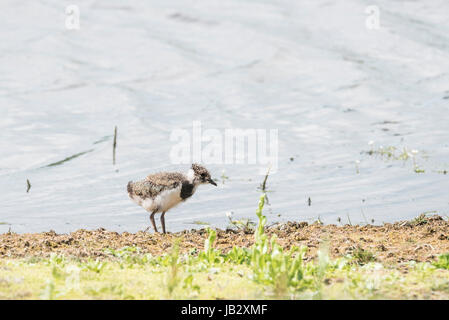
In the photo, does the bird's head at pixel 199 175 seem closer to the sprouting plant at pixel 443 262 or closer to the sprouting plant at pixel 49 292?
the sprouting plant at pixel 443 262

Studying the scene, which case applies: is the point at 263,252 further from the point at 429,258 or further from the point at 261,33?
the point at 261,33

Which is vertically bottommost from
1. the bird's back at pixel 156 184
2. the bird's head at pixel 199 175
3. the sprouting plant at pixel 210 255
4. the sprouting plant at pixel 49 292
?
the sprouting plant at pixel 49 292

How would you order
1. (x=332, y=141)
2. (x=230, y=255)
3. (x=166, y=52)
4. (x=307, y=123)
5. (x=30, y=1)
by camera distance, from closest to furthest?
(x=230, y=255), (x=332, y=141), (x=307, y=123), (x=166, y=52), (x=30, y=1)

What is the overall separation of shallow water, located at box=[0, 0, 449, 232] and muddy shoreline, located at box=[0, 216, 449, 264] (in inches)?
77.0

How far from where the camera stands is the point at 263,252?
6.39 metres

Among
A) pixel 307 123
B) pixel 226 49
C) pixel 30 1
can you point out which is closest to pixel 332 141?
pixel 307 123

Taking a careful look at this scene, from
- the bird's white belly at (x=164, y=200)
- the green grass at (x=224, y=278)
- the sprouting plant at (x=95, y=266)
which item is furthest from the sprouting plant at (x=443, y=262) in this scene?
the bird's white belly at (x=164, y=200)

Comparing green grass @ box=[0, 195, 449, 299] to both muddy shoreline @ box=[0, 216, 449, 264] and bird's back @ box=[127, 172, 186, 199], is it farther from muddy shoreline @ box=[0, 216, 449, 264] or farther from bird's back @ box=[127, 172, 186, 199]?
bird's back @ box=[127, 172, 186, 199]

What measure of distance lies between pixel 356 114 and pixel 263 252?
13.8 metres

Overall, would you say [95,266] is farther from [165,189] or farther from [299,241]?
[165,189]

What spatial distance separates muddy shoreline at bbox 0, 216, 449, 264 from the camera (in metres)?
8.12

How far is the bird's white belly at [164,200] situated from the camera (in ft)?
35.5

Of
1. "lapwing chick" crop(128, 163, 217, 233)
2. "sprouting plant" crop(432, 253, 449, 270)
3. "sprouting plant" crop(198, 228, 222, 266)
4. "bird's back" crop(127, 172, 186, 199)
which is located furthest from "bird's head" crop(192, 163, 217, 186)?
"sprouting plant" crop(432, 253, 449, 270)

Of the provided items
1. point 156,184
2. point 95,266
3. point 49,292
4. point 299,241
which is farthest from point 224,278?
point 156,184
